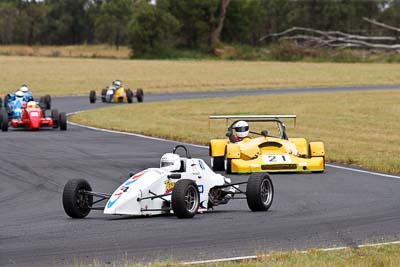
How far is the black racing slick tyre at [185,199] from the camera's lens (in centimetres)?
1245

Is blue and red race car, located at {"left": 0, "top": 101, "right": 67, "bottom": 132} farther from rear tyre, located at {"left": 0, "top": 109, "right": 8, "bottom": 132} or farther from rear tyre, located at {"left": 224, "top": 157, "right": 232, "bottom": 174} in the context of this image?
rear tyre, located at {"left": 224, "top": 157, "right": 232, "bottom": 174}

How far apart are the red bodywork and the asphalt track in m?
10.2

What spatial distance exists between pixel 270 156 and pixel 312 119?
1751cm

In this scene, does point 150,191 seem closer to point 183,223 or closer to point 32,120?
point 183,223

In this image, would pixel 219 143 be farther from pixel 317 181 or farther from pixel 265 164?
pixel 317 181

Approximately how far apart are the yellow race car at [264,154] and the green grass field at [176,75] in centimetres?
4032

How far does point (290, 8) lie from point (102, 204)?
123m

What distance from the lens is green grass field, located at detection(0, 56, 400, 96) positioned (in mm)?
66438

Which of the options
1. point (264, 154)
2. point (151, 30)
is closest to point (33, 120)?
point (264, 154)

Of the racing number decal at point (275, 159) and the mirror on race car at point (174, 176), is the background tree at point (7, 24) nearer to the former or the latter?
Answer: the racing number decal at point (275, 159)

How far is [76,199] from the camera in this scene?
1284 cm

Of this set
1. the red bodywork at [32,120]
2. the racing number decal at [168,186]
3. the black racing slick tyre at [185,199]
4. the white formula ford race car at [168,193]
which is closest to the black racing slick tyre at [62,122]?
the red bodywork at [32,120]

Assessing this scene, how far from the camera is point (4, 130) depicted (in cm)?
3111

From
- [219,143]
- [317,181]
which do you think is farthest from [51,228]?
[219,143]
